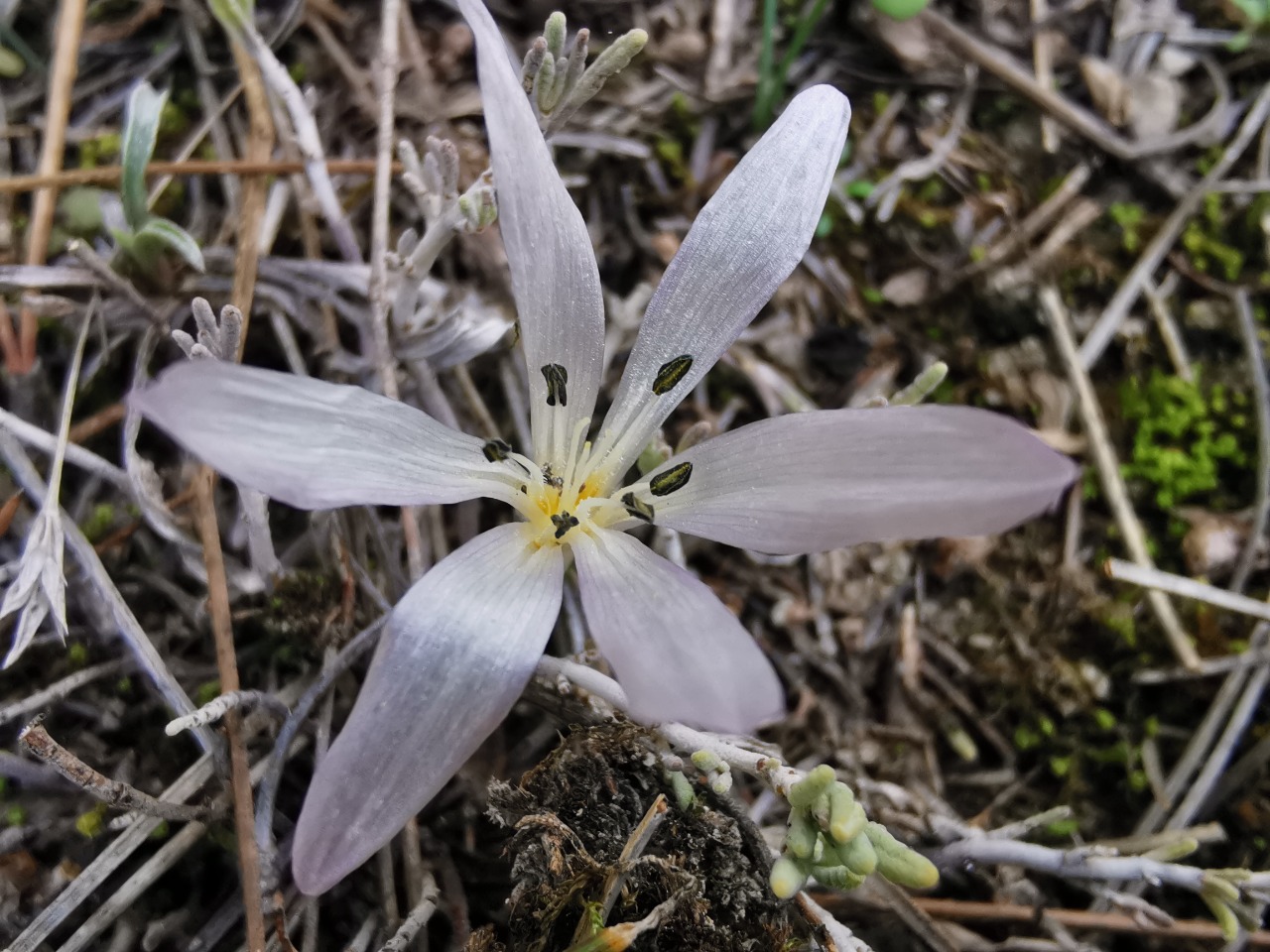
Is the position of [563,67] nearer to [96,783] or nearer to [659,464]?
[659,464]

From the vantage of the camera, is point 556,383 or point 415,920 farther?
point 556,383

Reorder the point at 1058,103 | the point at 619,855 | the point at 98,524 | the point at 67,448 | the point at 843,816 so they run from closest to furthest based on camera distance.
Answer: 1. the point at 843,816
2. the point at 619,855
3. the point at 67,448
4. the point at 98,524
5. the point at 1058,103

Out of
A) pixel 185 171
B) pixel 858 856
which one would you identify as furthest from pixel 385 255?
pixel 858 856

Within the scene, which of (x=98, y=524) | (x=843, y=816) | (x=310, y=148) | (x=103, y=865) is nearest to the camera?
(x=843, y=816)

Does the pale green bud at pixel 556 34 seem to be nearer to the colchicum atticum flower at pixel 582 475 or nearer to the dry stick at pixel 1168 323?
the colchicum atticum flower at pixel 582 475

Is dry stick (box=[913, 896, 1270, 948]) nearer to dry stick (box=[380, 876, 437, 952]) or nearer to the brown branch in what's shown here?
dry stick (box=[380, 876, 437, 952])

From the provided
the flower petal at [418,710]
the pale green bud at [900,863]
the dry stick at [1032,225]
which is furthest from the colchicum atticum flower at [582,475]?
the dry stick at [1032,225]

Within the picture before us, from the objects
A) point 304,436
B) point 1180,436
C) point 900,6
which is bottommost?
point 1180,436

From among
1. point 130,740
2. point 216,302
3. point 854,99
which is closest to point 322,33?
point 216,302
